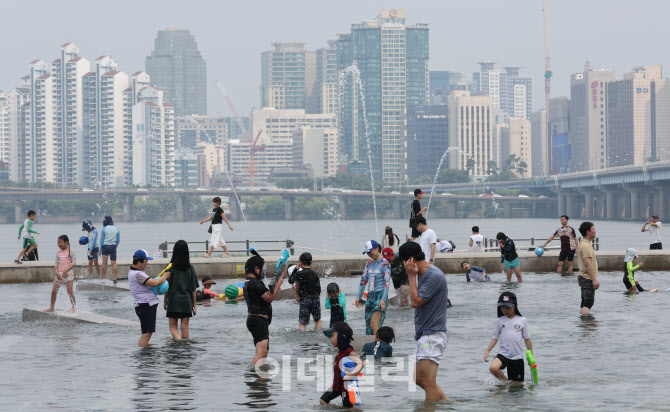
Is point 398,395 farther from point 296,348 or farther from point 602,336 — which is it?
point 602,336

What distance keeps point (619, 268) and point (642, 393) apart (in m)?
19.9

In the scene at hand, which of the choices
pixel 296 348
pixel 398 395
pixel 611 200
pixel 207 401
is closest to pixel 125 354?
pixel 296 348

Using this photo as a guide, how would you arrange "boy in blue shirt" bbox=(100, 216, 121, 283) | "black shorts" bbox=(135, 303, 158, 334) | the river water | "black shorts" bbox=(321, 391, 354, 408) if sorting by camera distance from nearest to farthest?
"black shorts" bbox=(321, 391, 354, 408), "black shorts" bbox=(135, 303, 158, 334), "boy in blue shirt" bbox=(100, 216, 121, 283), the river water

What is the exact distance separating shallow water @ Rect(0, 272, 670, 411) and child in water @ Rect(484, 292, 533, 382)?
26 centimetres

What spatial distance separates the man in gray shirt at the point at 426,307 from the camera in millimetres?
11742

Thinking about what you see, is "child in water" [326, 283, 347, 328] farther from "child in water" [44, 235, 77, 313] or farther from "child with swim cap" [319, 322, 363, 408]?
"child in water" [44, 235, 77, 313]

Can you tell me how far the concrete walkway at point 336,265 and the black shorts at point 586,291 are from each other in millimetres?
10335

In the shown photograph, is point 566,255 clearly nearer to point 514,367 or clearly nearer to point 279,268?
point 279,268

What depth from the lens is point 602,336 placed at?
1842cm

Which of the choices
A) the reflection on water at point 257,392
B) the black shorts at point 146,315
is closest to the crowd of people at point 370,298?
the black shorts at point 146,315

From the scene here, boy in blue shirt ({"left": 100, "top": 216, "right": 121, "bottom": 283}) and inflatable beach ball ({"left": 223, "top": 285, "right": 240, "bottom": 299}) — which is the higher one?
boy in blue shirt ({"left": 100, "top": 216, "right": 121, "bottom": 283})

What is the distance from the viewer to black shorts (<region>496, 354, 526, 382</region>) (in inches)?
537

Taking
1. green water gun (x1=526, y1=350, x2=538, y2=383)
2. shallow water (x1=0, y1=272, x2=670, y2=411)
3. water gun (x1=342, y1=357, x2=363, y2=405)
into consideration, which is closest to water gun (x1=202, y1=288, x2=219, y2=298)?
shallow water (x1=0, y1=272, x2=670, y2=411)

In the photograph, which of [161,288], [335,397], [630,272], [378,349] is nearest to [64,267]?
[161,288]
